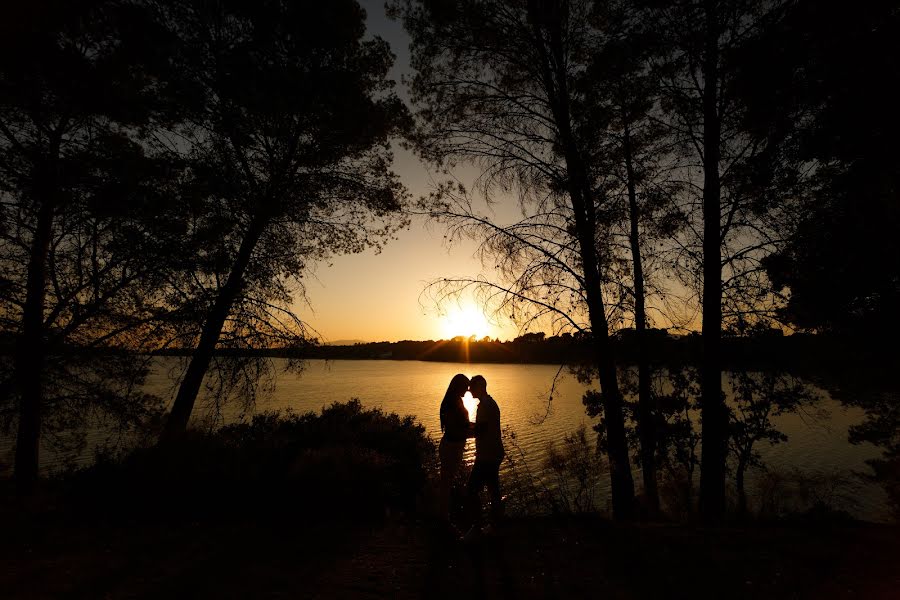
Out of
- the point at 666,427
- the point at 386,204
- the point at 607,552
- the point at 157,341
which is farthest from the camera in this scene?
the point at 666,427

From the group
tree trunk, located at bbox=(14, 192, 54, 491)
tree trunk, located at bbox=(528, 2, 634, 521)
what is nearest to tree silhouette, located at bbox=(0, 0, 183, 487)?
tree trunk, located at bbox=(14, 192, 54, 491)

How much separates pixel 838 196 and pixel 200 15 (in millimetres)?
12082

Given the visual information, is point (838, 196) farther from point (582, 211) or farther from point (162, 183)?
point (162, 183)

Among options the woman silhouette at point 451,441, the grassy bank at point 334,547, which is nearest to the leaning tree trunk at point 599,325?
the grassy bank at point 334,547

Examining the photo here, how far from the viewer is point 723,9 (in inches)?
249

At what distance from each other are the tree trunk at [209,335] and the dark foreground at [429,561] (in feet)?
9.49

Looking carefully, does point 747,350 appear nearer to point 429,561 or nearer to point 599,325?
point 599,325

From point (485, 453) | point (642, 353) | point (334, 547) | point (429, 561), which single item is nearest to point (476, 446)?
point (485, 453)

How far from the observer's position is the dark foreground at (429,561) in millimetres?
3865

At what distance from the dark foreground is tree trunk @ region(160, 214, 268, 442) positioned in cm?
289

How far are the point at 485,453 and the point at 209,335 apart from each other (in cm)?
640

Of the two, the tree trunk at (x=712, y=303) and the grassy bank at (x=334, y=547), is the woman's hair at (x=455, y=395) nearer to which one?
the grassy bank at (x=334, y=547)

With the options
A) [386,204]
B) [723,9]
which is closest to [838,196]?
[723,9]

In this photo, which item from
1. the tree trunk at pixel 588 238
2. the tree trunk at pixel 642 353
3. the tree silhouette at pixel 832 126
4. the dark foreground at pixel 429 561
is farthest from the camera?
the tree trunk at pixel 642 353
